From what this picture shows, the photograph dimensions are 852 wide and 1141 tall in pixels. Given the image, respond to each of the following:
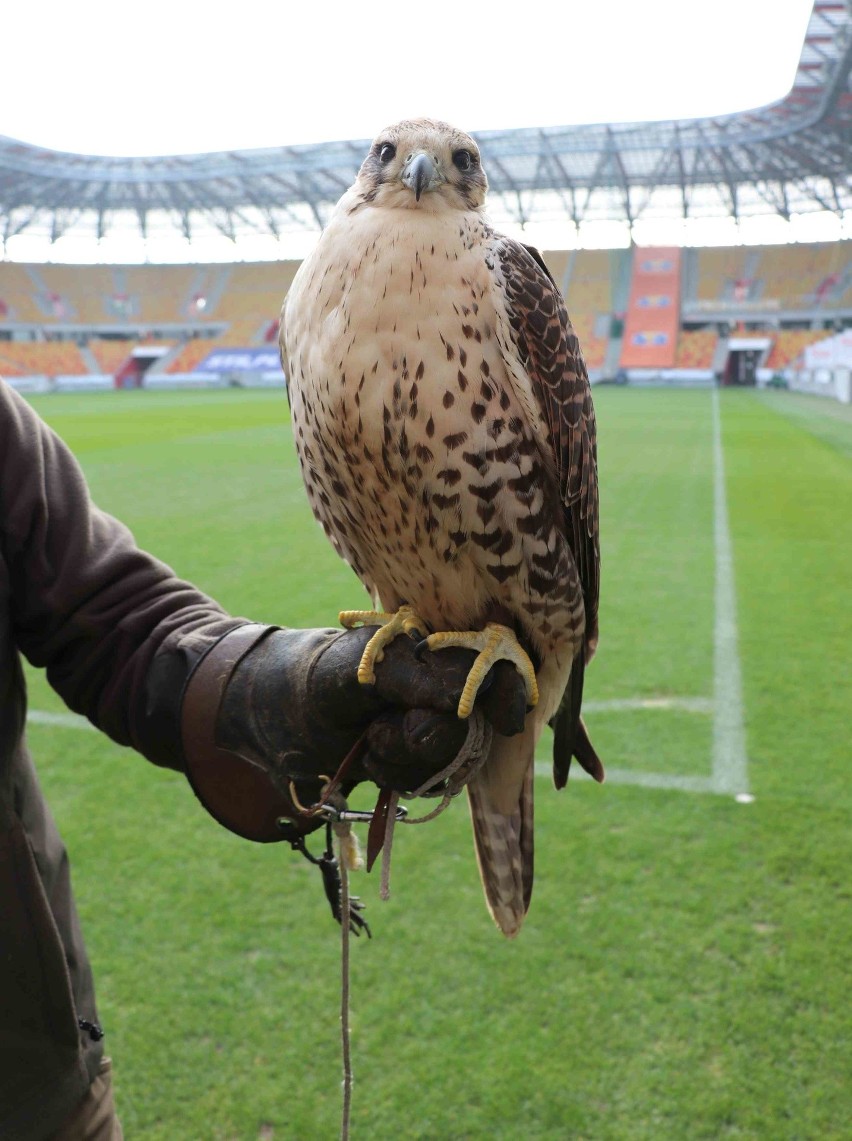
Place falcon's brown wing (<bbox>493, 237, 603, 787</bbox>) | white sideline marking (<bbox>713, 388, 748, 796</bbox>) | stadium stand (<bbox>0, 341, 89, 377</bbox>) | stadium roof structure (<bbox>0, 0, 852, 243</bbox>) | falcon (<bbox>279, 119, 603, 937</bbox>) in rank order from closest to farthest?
1. falcon (<bbox>279, 119, 603, 937</bbox>)
2. falcon's brown wing (<bbox>493, 237, 603, 787</bbox>)
3. white sideline marking (<bbox>713, 388, 748, 796</bbox>)
4. stadium roof structure (<bbox>0, 0, 852, 243</bbox>)
5. stadium stand (<bbox>0, 341, 89, 377</bbox>)

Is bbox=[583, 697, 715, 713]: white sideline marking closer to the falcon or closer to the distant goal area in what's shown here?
the falcon

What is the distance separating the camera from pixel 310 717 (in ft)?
5.18

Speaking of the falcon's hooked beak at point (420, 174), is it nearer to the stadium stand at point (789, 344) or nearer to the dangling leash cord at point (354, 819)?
the dangling leash cord at point (354, 819)

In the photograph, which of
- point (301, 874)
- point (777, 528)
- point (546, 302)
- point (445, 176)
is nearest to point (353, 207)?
point (445, 176)

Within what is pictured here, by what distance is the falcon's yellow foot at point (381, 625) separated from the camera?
5.04ft

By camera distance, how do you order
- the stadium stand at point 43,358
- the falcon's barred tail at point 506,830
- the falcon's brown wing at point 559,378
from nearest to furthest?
1. the falcon's brown wing at point 559,378
2. the falcon's barred tail at point 506,830
3. the stadium stand at point 43,358

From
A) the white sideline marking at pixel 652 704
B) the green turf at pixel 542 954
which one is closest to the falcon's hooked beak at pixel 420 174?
the green turf at pixel 542 954

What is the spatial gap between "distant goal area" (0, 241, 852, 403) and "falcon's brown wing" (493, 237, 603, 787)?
36588 mm

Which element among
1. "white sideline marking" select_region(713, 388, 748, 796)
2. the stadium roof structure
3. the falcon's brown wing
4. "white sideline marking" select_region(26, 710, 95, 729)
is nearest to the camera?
the falcon's brown wing

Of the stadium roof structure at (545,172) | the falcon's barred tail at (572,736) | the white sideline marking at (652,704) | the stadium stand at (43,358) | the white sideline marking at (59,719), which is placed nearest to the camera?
the falcon's barred tail at (572,736)

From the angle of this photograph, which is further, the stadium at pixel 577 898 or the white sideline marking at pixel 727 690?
the white sideline marking at pixel 727 690

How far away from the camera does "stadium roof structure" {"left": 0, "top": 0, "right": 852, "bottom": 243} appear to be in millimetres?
33594

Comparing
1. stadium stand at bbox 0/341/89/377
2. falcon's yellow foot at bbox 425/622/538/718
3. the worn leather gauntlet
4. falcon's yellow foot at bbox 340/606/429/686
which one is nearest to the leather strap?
the worn leather gauntlet

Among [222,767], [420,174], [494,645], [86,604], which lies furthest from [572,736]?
[420,174]
